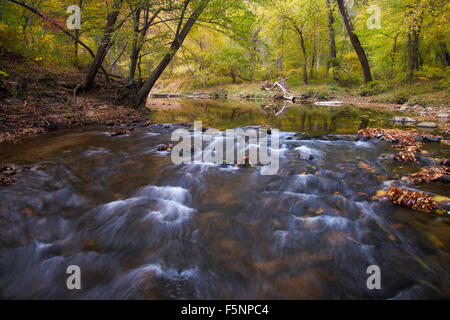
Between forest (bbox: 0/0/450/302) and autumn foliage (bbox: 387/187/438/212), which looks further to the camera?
autumn foliage (bbox: 387/187/438/212)

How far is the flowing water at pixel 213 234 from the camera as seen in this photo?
6.46ft

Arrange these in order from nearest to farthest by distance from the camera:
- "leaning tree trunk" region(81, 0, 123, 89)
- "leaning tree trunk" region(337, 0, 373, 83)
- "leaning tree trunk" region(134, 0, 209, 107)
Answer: "leaning tree trunk" region(81, 0, 123, 89)
"leaning tree trunk" region(134, 0, 209, 107)
"leaning tree trunk" region(337, 0, 373, 83)

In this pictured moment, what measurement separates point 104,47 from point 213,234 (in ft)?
32.2

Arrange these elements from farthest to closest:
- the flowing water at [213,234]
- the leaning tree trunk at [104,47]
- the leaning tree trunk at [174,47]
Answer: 1. the leaning tree trunk at [174,47]
2. the leaning tree trunk at [104,47]
3. the flowing water at [213,234]

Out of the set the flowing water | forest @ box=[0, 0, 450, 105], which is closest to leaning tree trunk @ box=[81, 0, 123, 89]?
forest @ box=[0, 0, 450, 105]

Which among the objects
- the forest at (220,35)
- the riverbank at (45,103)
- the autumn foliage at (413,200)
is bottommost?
the autumn foliage at (413,200)

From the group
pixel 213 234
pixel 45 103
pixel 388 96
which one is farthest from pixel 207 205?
pixel 388 96

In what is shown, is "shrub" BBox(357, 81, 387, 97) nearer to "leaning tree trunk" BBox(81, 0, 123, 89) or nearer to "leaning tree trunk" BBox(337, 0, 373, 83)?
"leaning tree trunk" BBox(337, 0, 373, 83)

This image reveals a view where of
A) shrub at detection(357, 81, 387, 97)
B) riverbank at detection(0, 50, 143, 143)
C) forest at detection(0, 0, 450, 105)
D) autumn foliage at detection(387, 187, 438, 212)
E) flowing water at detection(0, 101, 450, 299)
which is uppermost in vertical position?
forest at detection(0, 0, 450, 105)

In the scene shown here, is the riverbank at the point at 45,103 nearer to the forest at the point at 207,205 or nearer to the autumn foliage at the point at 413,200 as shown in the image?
the forest at the point at 207,205

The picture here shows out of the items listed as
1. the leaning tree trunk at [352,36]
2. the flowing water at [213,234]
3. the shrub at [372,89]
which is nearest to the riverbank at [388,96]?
the shrub at [372,89]

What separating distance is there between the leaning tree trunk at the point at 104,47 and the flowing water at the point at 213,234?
6.08m

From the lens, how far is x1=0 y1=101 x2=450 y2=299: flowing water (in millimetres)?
1968

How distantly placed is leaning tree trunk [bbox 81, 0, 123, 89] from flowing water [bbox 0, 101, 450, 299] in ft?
20.0
